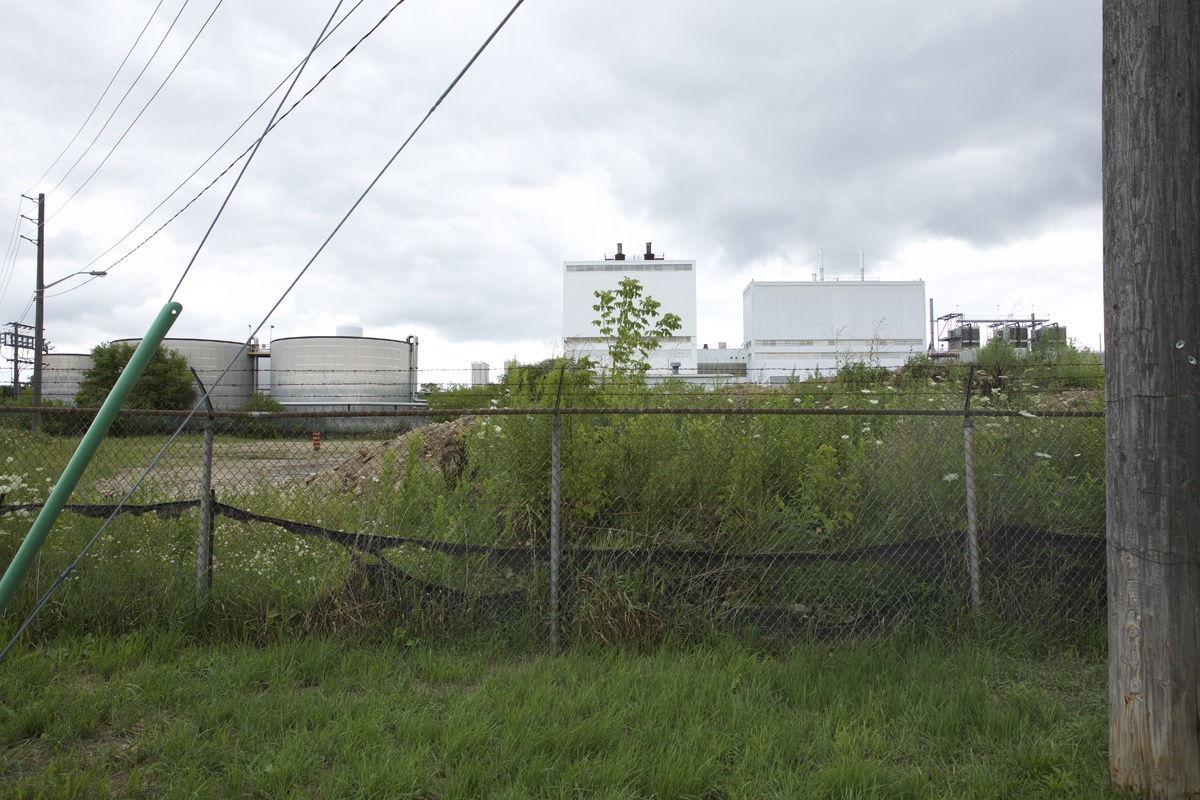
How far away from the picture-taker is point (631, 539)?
14.1 ft

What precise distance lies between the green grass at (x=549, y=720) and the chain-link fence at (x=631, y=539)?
0.25 m

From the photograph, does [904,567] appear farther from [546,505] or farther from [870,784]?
[546,505]

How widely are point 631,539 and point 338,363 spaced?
48.1 metres

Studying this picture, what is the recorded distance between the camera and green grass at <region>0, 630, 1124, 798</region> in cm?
255

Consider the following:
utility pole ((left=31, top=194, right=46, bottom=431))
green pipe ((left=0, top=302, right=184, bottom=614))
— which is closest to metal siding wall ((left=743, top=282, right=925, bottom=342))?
utility pole ((left=31, top=194, right=46, bottom=431))

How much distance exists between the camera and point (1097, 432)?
17.0 ft

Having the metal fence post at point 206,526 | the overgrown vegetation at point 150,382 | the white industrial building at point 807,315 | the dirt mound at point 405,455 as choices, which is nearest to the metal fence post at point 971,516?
the metal fence post at point 206,526

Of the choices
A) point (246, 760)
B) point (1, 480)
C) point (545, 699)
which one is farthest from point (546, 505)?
point (1, 480)

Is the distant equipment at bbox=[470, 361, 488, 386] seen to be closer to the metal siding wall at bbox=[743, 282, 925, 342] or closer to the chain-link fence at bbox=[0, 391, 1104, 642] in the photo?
the chain-link fence at bbox=[0, 391, 1104, 642]

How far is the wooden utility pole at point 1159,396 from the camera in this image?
246 cm

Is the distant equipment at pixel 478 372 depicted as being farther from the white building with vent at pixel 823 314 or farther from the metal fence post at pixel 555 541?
the white building with vent at pixel 823 314

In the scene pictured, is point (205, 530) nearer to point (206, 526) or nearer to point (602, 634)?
point (206, 526)

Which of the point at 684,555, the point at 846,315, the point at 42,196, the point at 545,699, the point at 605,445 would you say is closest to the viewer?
the point at 545,699

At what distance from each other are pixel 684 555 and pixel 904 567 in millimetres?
1457
